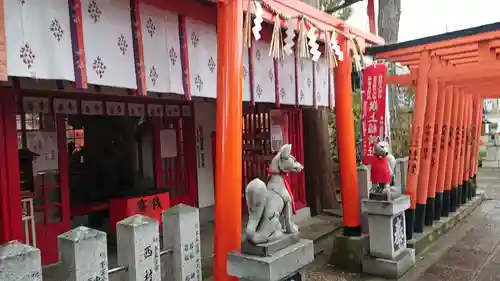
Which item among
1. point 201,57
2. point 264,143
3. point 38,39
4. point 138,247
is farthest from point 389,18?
point 138,247

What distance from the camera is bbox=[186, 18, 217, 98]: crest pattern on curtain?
6.09 meters

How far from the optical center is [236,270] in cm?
442

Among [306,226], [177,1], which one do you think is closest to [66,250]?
[177,1]

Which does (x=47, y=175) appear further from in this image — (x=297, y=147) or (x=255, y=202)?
(x=297, y=147)

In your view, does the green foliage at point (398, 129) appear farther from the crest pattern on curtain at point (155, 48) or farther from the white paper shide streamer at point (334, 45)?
the crest pattern on curtain at point (155, 48)

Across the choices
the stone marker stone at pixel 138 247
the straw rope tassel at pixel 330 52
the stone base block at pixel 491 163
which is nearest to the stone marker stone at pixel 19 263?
the stone marker stone at pixel 138 247

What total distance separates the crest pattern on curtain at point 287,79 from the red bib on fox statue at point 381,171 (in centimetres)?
213

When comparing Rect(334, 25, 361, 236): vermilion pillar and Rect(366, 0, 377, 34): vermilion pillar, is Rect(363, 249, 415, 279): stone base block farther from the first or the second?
Rect(366, 0, 377, 34): vermilion pillar

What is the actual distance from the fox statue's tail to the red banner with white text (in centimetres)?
501

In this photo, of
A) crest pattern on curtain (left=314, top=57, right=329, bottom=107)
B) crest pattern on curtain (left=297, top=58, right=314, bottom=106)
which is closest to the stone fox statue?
crest pattern on curtain (left=297, top=58, right=314, bottom=106)

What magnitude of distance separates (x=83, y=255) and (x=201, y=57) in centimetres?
389

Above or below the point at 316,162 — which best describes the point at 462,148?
above

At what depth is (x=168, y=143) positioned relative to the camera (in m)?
9.80

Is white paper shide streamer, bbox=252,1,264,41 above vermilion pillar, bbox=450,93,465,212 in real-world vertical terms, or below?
above
